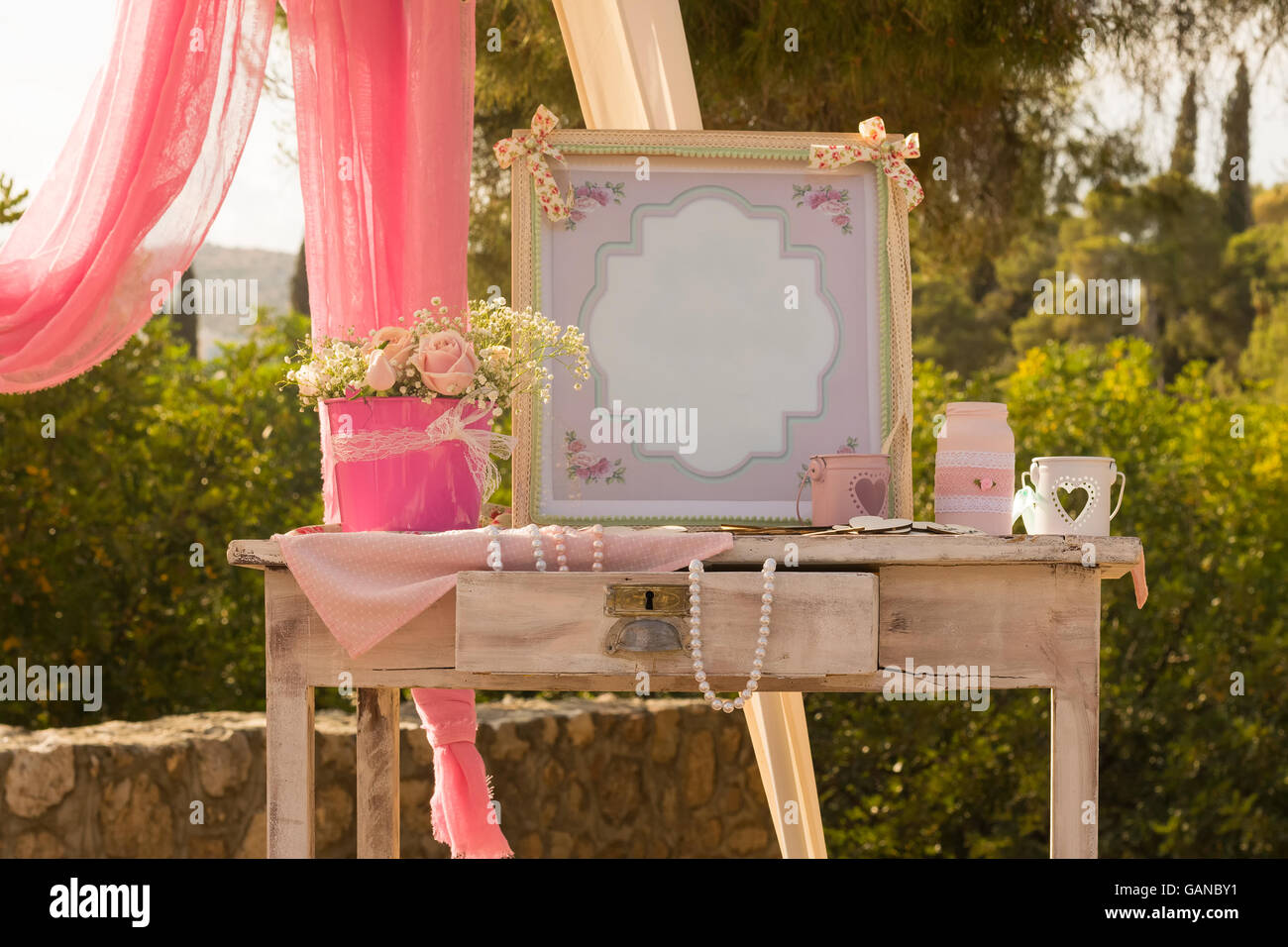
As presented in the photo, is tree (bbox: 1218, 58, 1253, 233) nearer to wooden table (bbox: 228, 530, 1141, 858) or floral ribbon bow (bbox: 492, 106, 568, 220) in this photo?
floral ribbon bow (bbox: 492, 106, 568, 220)

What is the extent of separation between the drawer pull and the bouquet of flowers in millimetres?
458

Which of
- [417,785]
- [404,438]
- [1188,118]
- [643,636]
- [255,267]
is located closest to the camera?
[643,636]

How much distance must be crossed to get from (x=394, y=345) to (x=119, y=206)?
2.13ft

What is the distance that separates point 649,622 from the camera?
68.7 inches

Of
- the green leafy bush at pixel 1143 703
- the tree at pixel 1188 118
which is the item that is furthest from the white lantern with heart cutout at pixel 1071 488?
the tree at pixel 1188 118

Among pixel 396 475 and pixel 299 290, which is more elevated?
pixel 299 290

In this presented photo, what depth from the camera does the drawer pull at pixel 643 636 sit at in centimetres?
174

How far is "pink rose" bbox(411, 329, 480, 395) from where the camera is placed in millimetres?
1979

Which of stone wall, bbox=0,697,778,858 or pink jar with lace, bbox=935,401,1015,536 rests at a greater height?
pink jar with lace, bbox=935,401,1015,536

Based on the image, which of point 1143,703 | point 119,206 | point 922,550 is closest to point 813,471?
point 922,550

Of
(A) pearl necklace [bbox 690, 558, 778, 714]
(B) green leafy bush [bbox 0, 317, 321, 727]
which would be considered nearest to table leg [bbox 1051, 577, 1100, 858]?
(A) pearl necklace [bbox 690, 558, 778, 714]

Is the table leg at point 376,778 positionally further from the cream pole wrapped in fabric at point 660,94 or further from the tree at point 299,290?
the tree at point 299,290

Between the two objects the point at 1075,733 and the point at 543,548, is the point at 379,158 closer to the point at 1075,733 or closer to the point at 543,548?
the point at 543,548
